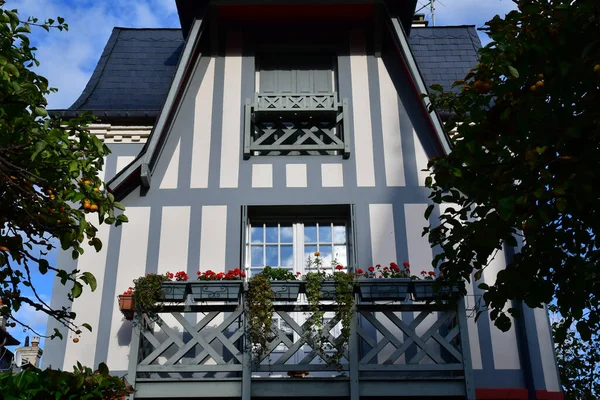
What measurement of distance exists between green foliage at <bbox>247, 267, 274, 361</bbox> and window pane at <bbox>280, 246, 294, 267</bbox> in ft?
3.84

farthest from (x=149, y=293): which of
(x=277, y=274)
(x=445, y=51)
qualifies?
(x=445, y=51)

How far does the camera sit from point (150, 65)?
11.2 meters

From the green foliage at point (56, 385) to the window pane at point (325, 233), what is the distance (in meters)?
5.30

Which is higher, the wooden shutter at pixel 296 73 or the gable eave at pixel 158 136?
the wooden shutter at pixel 296 73

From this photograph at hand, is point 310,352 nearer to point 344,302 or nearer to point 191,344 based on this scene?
point 344,302

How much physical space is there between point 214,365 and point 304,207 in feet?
8.46

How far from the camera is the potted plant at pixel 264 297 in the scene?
7816mm

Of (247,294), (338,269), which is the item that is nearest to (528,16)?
(338,269)

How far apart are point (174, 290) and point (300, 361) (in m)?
1.69

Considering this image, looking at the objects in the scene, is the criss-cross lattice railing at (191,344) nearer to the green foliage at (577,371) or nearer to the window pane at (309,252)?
the window pane at (309,252)

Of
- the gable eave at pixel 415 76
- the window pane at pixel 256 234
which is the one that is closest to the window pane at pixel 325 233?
the window pane at pixel 256 234

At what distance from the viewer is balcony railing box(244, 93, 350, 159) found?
9688mm

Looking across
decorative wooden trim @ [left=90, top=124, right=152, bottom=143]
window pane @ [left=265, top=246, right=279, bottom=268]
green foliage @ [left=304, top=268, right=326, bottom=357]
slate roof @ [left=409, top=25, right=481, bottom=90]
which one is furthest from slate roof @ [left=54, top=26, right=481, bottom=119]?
green foliage @ [left=304, top=268, right=326, bottom=357]

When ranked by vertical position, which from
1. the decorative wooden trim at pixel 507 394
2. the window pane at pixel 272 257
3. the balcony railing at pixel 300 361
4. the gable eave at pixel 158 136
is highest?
the gable eave at pixel 158 136
